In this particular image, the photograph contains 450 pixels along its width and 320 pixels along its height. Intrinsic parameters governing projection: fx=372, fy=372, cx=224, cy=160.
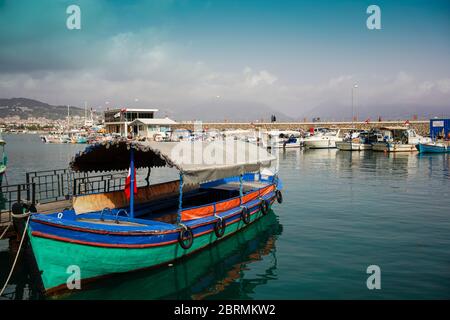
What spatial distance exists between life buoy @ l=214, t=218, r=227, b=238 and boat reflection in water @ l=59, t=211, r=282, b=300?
704mm

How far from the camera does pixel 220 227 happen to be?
538 inches

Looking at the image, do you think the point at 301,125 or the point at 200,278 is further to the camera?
the point at 301,125

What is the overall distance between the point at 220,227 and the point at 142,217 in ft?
9.46

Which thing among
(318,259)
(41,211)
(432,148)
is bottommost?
(318,259)

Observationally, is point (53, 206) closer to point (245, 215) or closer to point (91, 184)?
point (91, 184)

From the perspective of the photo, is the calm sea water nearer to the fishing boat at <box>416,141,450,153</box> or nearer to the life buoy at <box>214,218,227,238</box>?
the life buoy at <box>214,218,227,238</box>

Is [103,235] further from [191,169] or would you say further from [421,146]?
[421,146]

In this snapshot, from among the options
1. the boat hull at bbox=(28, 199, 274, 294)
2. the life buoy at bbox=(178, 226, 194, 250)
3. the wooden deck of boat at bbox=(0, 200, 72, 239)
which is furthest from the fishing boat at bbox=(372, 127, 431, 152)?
the boat hull at bbox=(28, 199, 274, 294)

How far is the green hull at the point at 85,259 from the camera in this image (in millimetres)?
9617

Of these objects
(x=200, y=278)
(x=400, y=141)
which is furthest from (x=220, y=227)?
(x=400, y=141)

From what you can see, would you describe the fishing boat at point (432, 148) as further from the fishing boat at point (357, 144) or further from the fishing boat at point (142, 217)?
the fishing boat at point (142, 217)

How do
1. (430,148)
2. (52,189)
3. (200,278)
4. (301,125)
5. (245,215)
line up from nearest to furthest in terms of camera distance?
(200,278), (245,215), (52,189), (430,148), (301,125)

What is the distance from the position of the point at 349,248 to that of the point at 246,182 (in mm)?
7590
